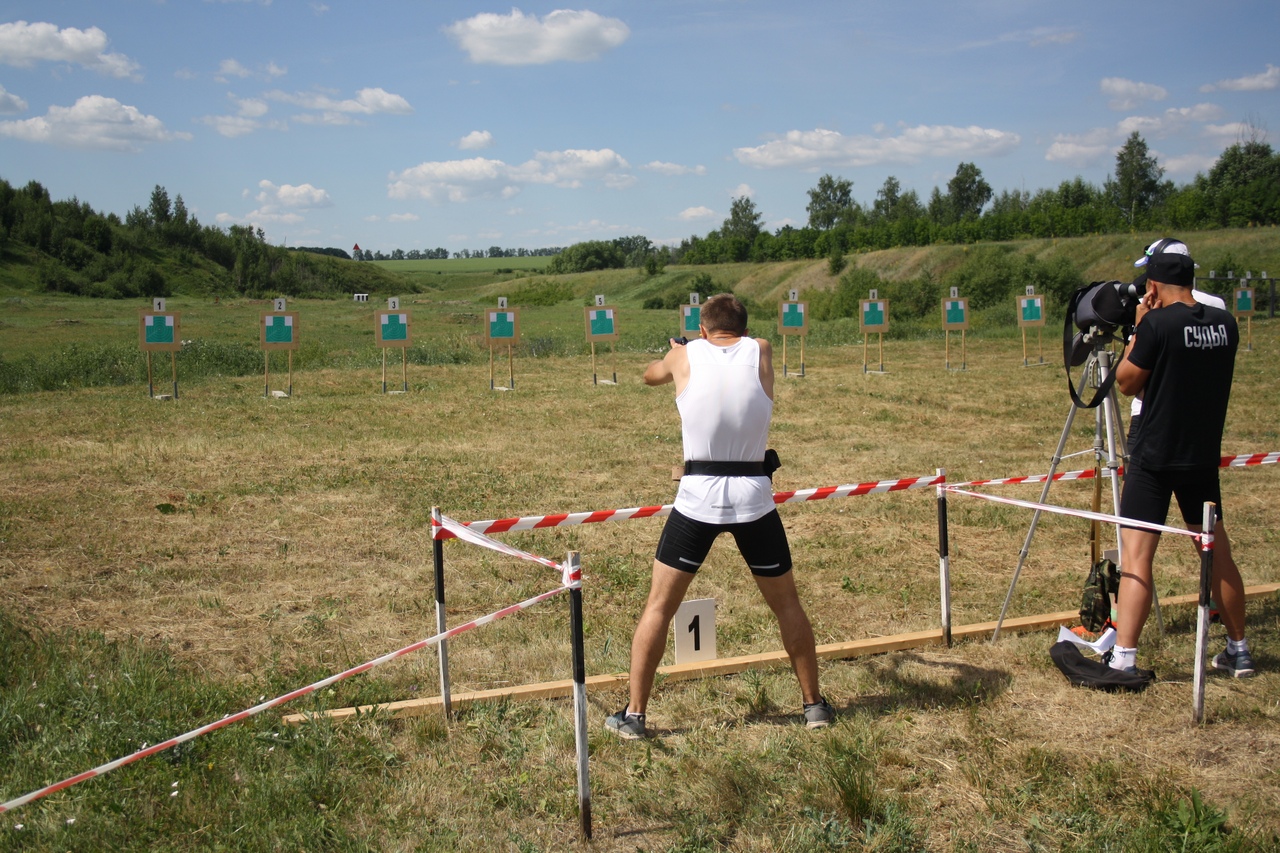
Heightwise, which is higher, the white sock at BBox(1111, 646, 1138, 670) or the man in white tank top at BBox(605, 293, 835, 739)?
the man in white tank top at BBox(605, 293, 835, 739)

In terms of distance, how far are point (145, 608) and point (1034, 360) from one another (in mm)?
19098

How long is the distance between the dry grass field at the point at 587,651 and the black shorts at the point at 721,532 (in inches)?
27.6

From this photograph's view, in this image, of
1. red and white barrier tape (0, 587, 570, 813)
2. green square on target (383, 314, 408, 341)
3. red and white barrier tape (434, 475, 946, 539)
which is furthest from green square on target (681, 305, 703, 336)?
red and white barrier tape (0, 587, 570, 813)

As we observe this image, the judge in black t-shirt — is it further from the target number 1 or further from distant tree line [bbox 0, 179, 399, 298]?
distant tree line [bbox 0, 179, 399, 298]

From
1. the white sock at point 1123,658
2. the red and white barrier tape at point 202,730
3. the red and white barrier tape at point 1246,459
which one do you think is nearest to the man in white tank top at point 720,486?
the red and white barrier tape at point 202,730

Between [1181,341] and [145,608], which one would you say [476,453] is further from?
[1181,341]

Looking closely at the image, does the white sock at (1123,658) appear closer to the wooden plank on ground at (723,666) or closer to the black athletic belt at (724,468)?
the wooden plank on ground at (723,666)

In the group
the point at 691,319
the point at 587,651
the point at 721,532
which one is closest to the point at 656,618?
the point at 721,532

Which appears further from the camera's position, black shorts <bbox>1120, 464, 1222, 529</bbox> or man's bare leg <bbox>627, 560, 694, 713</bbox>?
black shorts <bbox>1120, 464, 1222, 529</bbox>

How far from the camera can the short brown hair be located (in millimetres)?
3492

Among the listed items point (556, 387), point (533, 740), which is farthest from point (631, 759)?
point (556, 387)

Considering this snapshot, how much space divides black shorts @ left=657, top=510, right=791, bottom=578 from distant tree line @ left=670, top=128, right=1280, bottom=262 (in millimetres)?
43637

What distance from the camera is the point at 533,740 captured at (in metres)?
3.55

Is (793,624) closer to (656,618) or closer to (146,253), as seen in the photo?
(656,618)
